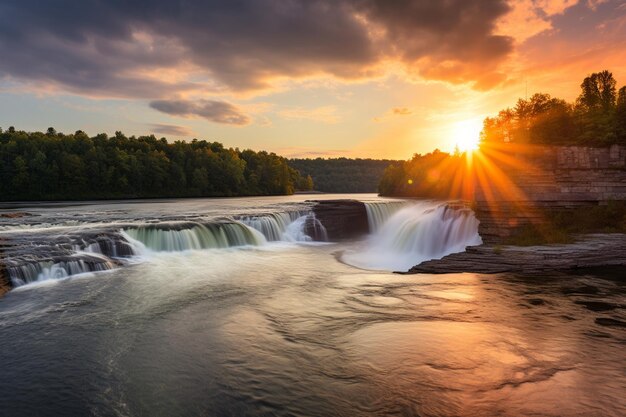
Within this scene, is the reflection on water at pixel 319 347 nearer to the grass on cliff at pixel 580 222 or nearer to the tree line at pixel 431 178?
the grass on cliff at pixel 580 222

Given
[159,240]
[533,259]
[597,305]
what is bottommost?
[597,305]

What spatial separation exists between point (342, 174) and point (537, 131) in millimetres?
112409

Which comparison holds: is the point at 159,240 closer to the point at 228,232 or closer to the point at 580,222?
the point at 228,232

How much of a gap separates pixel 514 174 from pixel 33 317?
20.8m

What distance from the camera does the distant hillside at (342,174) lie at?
157 metres

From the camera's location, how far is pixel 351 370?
25.8 feet

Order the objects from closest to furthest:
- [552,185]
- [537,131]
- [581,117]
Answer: [552,185], [581,117], [537,131]

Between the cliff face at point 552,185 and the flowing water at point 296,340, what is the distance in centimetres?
531

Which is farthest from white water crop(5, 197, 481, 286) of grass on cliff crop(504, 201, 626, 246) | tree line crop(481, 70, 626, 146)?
tree line crop(481, 70, 626, 146)

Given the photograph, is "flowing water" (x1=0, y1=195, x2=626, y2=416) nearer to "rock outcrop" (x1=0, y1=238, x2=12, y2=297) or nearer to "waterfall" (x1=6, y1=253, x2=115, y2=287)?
"waterfall" (x1=6, y1=253, x2=115, y2=287)

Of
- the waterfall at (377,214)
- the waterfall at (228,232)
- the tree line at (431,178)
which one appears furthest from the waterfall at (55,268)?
the tree line at (431,178)

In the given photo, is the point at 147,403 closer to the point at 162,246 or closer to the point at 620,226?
the point at 162,246

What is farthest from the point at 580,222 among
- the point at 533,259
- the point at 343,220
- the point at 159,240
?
the point at 159,240

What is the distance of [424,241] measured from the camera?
78.9ft
